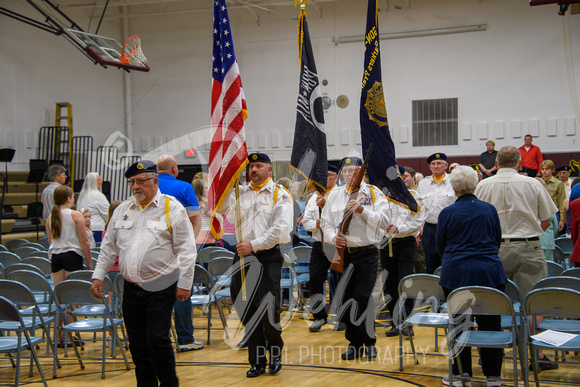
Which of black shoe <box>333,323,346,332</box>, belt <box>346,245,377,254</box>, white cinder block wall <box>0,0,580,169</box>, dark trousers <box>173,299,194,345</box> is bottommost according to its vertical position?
black shoe <box>333,323,346,332</box>

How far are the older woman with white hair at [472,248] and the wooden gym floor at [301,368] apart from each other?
1.45 feet

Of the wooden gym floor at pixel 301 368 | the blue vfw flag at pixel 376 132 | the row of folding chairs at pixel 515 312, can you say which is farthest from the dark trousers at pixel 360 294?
the row of folding chairs at pixel 515 312

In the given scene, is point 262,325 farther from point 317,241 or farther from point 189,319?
point 317,241

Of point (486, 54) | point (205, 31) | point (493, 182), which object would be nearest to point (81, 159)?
point (205, 31)

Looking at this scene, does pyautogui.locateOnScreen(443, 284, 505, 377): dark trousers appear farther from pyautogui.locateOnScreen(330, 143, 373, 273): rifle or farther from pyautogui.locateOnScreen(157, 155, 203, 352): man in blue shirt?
pyautogui.locateOnScreen(157, 155, 203, 352): man in blue shirt

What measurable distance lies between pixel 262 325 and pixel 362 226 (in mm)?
1269

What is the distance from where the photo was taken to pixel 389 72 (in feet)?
56.2

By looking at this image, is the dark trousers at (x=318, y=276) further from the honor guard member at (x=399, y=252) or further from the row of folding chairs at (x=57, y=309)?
the row of folding chairs at (x=57, y=309)

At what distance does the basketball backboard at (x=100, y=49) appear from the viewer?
14.9 meters

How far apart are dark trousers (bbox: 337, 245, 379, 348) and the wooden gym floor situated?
0.24m

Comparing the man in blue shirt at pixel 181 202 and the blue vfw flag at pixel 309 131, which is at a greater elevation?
the blue vfw flag at pixel 309 131

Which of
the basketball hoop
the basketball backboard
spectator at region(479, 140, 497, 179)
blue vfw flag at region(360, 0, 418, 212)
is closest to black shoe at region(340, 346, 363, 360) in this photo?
blue vfw flag at region(360, 0, 418, 212)

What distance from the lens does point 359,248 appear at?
530cm

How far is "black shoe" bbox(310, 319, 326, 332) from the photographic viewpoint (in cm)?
676
